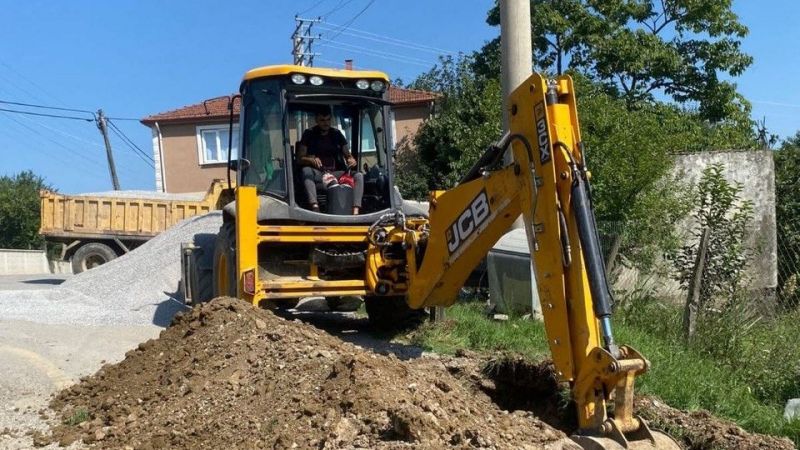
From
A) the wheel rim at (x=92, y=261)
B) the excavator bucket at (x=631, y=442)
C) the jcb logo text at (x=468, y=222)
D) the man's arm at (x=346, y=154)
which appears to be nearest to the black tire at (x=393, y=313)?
the man's arm at (x=346, y=154)

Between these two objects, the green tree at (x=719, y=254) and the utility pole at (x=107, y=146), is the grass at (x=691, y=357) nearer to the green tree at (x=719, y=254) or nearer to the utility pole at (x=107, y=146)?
the green tree at (x=719, y=254)

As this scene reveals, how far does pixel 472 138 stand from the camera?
18.2 m

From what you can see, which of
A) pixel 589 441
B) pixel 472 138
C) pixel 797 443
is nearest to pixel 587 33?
pixel 472 138

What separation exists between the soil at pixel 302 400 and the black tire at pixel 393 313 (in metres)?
2.11

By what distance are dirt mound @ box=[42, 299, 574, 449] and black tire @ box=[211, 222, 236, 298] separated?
1284 mm

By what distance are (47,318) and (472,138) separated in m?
10.2

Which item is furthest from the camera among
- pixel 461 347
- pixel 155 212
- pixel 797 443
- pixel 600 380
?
pixel 155 212

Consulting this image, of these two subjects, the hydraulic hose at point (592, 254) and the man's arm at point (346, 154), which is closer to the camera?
the hydraulic hose at point (592, 254)

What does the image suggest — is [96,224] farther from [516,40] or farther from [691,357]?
[691,357]

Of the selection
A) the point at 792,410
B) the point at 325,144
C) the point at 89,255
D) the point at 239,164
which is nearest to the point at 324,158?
the point at 325,144

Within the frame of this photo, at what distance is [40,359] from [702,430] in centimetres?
617

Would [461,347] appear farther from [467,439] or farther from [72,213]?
[72,213]

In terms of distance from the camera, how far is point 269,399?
5.17 m

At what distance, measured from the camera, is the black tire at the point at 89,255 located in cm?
1878
